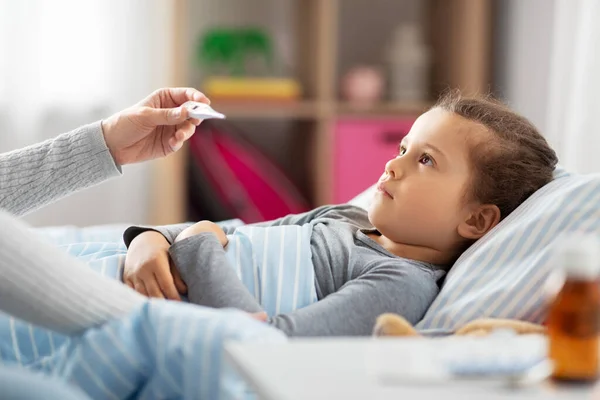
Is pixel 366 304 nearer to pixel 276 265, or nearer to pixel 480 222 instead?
pixel 276 265

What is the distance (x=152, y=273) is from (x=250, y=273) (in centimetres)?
14

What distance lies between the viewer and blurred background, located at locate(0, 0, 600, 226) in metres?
3.00

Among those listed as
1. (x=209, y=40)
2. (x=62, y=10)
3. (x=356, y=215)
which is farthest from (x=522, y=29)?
(x=356, y=215)

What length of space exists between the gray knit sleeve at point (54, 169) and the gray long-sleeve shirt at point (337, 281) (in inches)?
7.2

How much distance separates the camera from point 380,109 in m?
3.26

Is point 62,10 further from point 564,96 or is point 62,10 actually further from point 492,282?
point 492,282

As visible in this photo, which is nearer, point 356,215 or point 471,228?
point 471,228

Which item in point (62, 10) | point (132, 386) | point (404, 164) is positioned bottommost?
point (132, 386)

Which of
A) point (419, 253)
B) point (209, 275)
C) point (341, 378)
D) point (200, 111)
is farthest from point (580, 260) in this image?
point (200, 111)

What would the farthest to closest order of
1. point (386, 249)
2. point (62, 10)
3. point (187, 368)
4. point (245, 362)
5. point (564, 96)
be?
point (62, 10) < point (564, 96) < point (386, 249) < point (187, 368) < point (245, 362)

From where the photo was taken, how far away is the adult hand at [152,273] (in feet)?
3.96

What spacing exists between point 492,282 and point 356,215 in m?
0.37

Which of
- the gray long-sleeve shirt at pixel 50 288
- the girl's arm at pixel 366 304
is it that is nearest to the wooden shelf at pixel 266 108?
the girl's arm at pixel 366 304

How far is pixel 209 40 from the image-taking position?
326 cm
